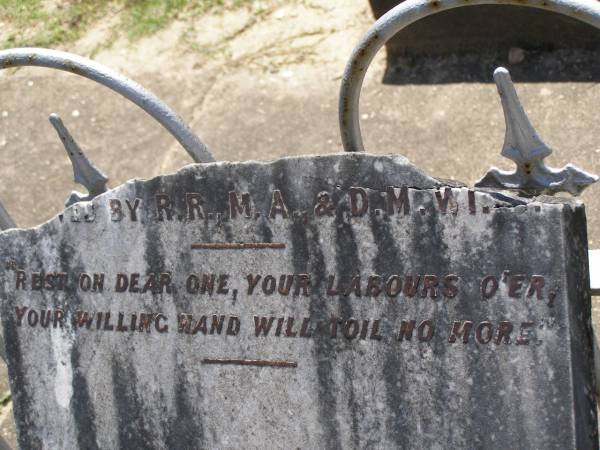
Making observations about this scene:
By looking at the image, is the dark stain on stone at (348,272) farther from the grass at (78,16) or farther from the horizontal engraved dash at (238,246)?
the grass at (78,16)

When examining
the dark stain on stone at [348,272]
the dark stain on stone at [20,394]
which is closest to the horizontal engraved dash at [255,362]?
the dark stain on stone at [348,272]

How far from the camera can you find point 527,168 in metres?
2.18

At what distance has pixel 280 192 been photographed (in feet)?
6.75

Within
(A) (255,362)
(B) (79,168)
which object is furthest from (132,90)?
(A) (255,362)

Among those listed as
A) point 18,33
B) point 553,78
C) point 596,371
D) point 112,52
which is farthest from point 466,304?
point 18,33

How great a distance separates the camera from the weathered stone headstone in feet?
6.28

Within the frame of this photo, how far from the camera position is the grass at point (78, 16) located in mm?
4504

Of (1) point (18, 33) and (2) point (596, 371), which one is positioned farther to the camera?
(1) point (18, 33)

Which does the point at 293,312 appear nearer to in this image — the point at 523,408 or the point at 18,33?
the point at 523,408

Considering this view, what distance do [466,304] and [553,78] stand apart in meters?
2.02

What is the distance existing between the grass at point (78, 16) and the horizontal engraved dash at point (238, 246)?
2564 millimetres

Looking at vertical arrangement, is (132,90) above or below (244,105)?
below

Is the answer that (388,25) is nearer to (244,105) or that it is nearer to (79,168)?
(79,168)

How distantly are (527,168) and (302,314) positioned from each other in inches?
24.5
